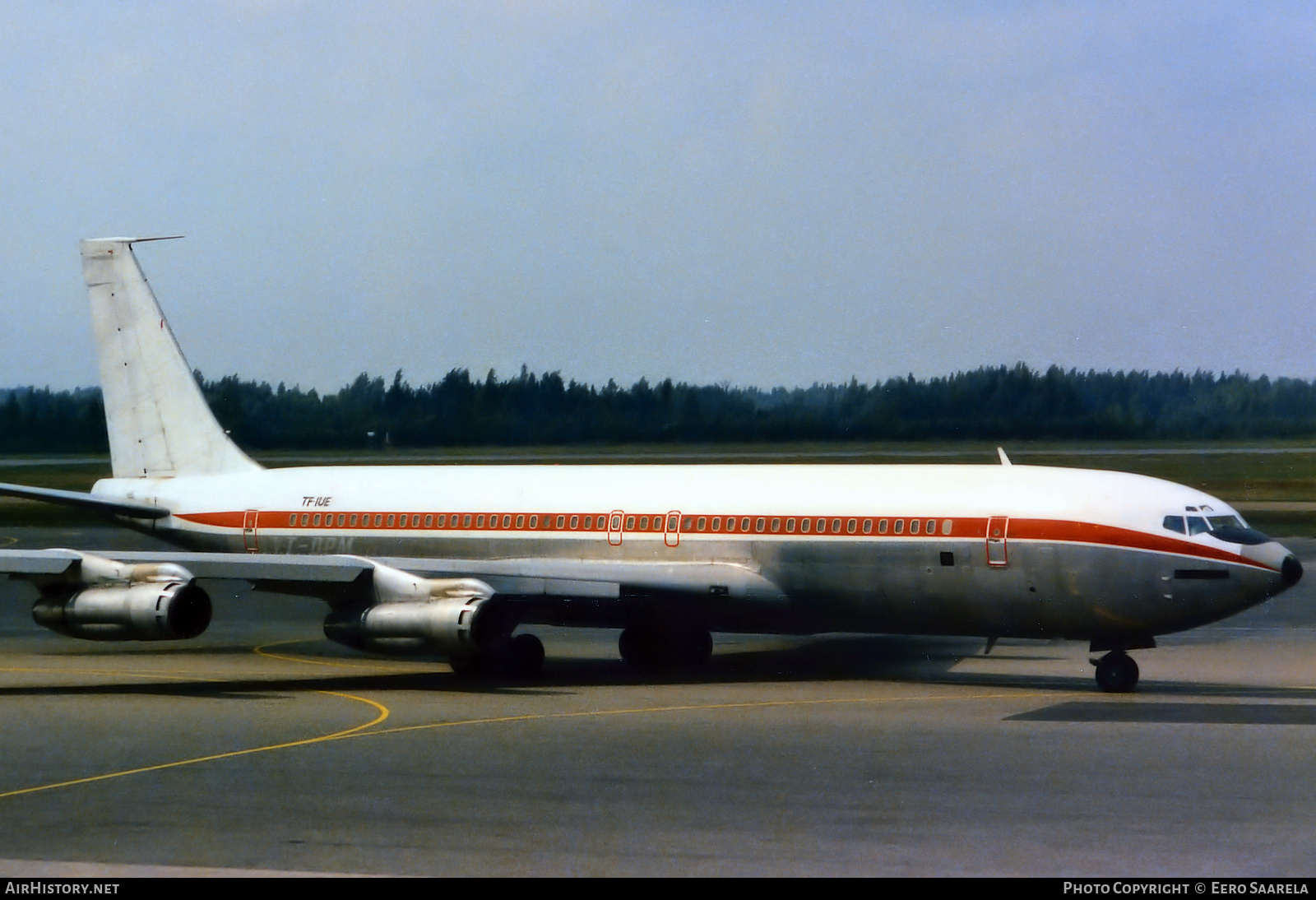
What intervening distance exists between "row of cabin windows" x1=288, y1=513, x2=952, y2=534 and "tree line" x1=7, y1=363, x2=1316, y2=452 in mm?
26549

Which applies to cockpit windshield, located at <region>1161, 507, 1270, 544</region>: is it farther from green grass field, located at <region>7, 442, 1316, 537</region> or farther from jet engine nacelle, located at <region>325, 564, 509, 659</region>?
green grass field, located at <region>7, 442, 1316, 537</region>

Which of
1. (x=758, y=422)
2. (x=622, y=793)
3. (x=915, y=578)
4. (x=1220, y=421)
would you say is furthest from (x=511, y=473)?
(x=1220, y=421)

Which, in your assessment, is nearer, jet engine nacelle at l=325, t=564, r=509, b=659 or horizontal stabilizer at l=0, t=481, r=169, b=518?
jet engine nacelle at l=325, t=564, r=509, b=659

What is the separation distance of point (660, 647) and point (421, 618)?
5.52 meters

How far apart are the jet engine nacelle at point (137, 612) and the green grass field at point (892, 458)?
29.6 m

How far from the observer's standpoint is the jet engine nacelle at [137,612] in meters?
29.1

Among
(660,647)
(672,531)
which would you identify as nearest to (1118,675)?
(672,531)

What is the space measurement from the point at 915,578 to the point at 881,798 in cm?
1064

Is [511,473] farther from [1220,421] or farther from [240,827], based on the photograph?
[1220,421]

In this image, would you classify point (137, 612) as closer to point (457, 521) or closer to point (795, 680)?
point (457, 521)

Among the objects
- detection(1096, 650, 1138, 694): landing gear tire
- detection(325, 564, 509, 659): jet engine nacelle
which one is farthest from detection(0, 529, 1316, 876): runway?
detection(325, 564, 509, 659): jet engine nacelle

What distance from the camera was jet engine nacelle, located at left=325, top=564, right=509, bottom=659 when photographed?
1145 inches

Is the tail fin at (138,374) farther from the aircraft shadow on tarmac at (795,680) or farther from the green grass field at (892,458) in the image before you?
the green grass field at (892,458)

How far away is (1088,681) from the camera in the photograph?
30.3 metres
